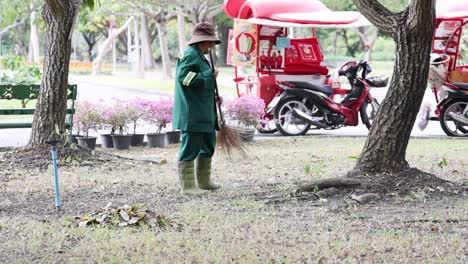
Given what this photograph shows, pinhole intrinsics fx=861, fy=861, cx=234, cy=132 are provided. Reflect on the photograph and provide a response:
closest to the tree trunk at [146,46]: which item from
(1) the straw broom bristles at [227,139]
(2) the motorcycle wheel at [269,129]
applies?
(2) the motorcycle wheel at [269,129]

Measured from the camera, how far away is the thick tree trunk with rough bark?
750 centimetres

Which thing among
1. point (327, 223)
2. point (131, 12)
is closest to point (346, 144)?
point (327, 223)

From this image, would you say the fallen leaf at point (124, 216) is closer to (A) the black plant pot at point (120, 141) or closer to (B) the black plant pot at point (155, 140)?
(A) the black plant pot at point (120, 141)

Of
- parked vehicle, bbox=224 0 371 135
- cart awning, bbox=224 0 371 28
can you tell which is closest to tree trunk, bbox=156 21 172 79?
parked vehicle, bbox=224 0 371 135

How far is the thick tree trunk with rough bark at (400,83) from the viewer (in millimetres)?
7496

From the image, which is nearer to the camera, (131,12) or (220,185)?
(220,185)

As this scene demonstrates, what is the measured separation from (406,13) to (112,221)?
3.22 m

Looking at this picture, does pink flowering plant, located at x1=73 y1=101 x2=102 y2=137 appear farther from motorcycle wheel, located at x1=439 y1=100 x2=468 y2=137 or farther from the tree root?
motorcycle wheel, located at x1=439 y1=100 x2=468 y2=137

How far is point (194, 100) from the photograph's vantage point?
7.60m

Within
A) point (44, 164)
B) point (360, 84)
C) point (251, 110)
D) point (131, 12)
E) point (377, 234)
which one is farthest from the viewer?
point (131, 12)

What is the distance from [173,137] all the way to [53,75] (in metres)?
3.25

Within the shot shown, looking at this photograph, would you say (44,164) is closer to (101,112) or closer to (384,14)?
(101,112)

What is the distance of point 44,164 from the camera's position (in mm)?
9422

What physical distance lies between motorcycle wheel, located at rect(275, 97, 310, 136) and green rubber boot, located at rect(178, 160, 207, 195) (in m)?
6.37
